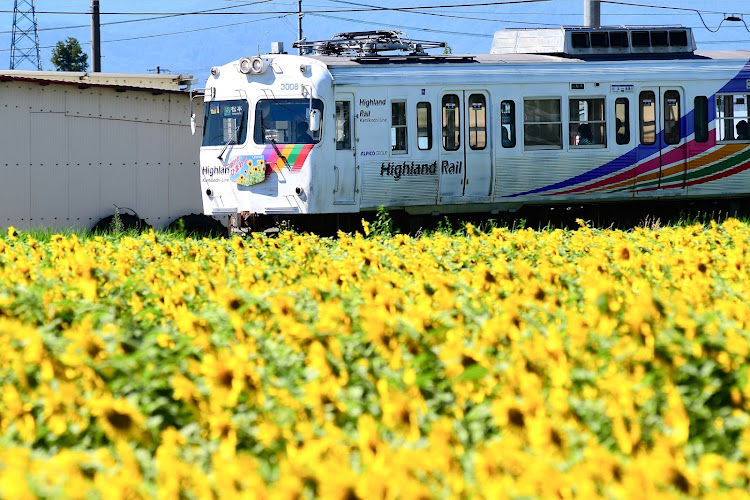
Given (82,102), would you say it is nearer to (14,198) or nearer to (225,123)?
(14,198)

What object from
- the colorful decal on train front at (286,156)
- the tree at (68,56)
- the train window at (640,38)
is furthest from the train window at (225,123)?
the tree at (68,56)

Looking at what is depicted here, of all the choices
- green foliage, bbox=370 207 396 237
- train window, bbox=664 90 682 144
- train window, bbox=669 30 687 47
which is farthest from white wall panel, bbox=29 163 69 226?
train window, bbox=669 30 687 47

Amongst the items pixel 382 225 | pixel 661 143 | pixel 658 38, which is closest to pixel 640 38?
pixel 658 38

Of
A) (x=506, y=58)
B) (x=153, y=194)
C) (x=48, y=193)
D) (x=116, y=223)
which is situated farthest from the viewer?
(x=153, y=194)

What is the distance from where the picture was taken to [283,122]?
61.0ft

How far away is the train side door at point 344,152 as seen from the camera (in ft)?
60.2

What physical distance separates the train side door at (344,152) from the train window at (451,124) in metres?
1.49

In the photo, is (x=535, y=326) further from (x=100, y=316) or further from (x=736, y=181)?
(x=736, y=181)

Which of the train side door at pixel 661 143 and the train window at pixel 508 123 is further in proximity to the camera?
the train side door at pixel 661 143

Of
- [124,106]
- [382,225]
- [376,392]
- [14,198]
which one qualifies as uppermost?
[124,106]

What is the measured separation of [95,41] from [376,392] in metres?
28.5

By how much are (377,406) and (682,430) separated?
47.3 inches

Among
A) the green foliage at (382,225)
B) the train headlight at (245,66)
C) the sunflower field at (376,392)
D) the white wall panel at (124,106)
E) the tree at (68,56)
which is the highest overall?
the tree at (68,56)

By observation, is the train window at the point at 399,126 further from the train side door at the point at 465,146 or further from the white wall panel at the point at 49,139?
the white wall panel at the point at 49,139
